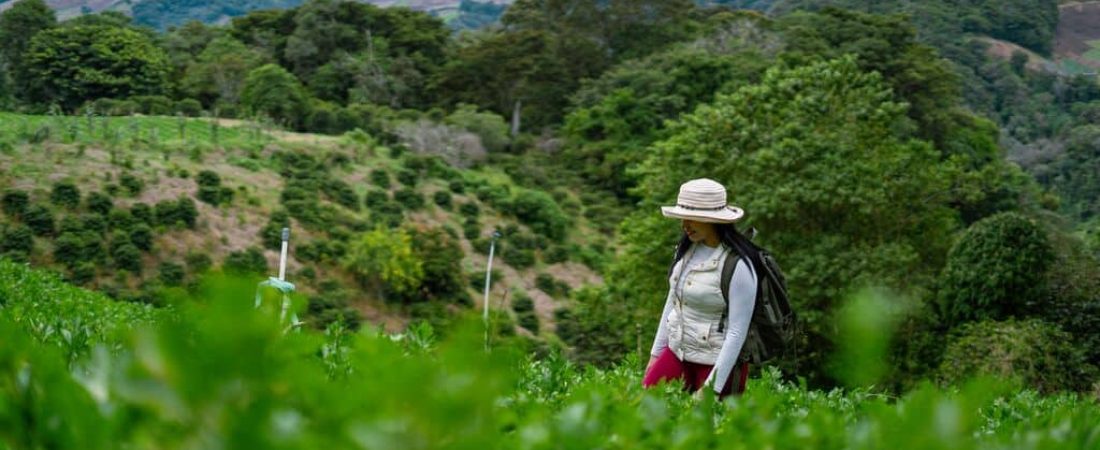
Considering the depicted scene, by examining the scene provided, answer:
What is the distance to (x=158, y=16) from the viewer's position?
343ft

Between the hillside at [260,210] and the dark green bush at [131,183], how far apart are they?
0.03 meters

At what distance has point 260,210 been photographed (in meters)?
31.5

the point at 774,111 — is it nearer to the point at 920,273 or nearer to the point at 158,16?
the point at 920,273

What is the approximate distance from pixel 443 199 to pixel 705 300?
32307 millimetres

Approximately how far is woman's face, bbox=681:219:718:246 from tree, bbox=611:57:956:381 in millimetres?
12398

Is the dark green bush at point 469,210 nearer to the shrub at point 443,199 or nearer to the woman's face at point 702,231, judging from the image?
the shrub at point 443,199

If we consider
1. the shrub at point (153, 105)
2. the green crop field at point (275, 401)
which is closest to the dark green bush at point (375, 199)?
the shrub at point (153, 105)

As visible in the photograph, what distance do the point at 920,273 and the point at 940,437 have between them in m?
18.4

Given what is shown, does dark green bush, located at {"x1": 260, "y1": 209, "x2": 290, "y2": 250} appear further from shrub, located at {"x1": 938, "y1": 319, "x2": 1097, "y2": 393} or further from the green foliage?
shrub, located at {"x1": 938, "y1": 319, "x2": 1097, "y2": 393}

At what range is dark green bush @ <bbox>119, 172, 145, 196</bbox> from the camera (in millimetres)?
29078

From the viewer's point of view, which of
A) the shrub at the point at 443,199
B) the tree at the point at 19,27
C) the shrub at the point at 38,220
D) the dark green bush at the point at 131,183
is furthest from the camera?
the tree at the point at 19,27

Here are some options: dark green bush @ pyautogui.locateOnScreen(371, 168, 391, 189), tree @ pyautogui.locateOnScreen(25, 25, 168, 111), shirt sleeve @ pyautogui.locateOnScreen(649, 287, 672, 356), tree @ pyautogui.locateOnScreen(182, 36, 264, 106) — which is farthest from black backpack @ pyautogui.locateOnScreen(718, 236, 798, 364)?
tree @ pyautogui.locateOnScreen(182, 36, 264, 106)

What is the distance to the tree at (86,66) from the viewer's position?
4312 centimetres

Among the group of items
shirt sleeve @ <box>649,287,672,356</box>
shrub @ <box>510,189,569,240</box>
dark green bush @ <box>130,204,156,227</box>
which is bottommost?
shrub @ <box>510,189,569,240</box>
